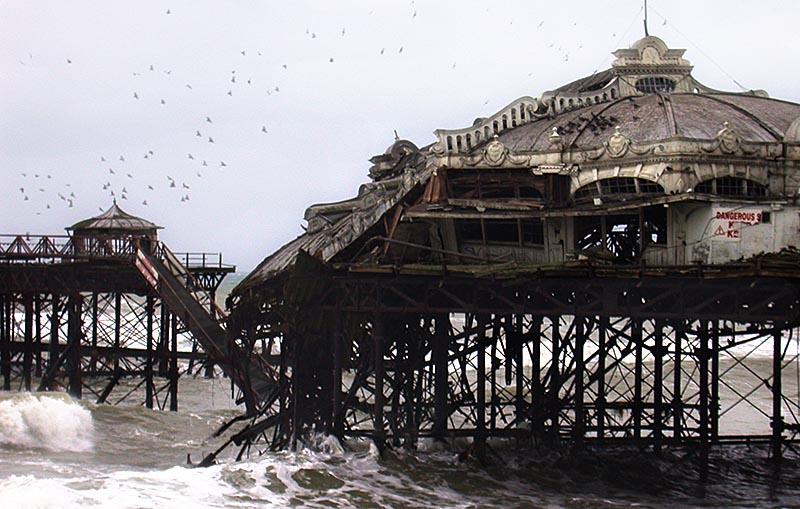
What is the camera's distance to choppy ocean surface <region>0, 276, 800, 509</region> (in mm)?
28547

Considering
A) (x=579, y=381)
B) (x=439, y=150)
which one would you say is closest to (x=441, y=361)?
(x=579, y=381)

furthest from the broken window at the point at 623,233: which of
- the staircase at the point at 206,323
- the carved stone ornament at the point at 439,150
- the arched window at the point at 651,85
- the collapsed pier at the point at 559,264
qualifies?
the staircase at the point at 206,323

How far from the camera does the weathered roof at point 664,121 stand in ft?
110

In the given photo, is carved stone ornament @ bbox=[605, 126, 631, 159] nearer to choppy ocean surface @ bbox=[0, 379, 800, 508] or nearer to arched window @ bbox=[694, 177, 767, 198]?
Answer: arched window @ bbox=[694, 177, 767, 198]

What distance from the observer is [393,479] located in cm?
3089

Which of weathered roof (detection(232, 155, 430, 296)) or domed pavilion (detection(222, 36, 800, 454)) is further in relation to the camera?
weathered roof (detection(232, 155, 430, 296))

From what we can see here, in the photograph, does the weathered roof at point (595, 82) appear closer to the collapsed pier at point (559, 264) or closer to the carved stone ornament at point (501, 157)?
the collapsed pier at point (559, 264)

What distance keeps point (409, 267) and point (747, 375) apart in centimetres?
3752

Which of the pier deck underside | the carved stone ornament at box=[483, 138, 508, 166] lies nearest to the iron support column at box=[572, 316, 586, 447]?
the pier deck underside

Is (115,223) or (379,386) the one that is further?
(115,223)

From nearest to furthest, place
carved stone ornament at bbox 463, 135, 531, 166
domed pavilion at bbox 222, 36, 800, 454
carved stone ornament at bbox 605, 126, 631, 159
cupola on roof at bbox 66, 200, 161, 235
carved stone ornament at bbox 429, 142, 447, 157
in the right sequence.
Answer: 1. domed pavilion at bbox 222, 36, 800, 454
2. carved stone ornament at bbox 605, 126, 631, 159
3. carved stone ornament at bbox 463, 135, 531, 166
4. carved stone ornament at bbox 429, 142, 447, 157
5. cupola on roof at bbox 66, 200, 161, 235

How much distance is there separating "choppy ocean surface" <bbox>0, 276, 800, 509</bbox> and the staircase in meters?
2.72

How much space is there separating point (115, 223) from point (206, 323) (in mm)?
10529

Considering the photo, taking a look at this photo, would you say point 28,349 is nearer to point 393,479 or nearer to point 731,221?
point 393,479
